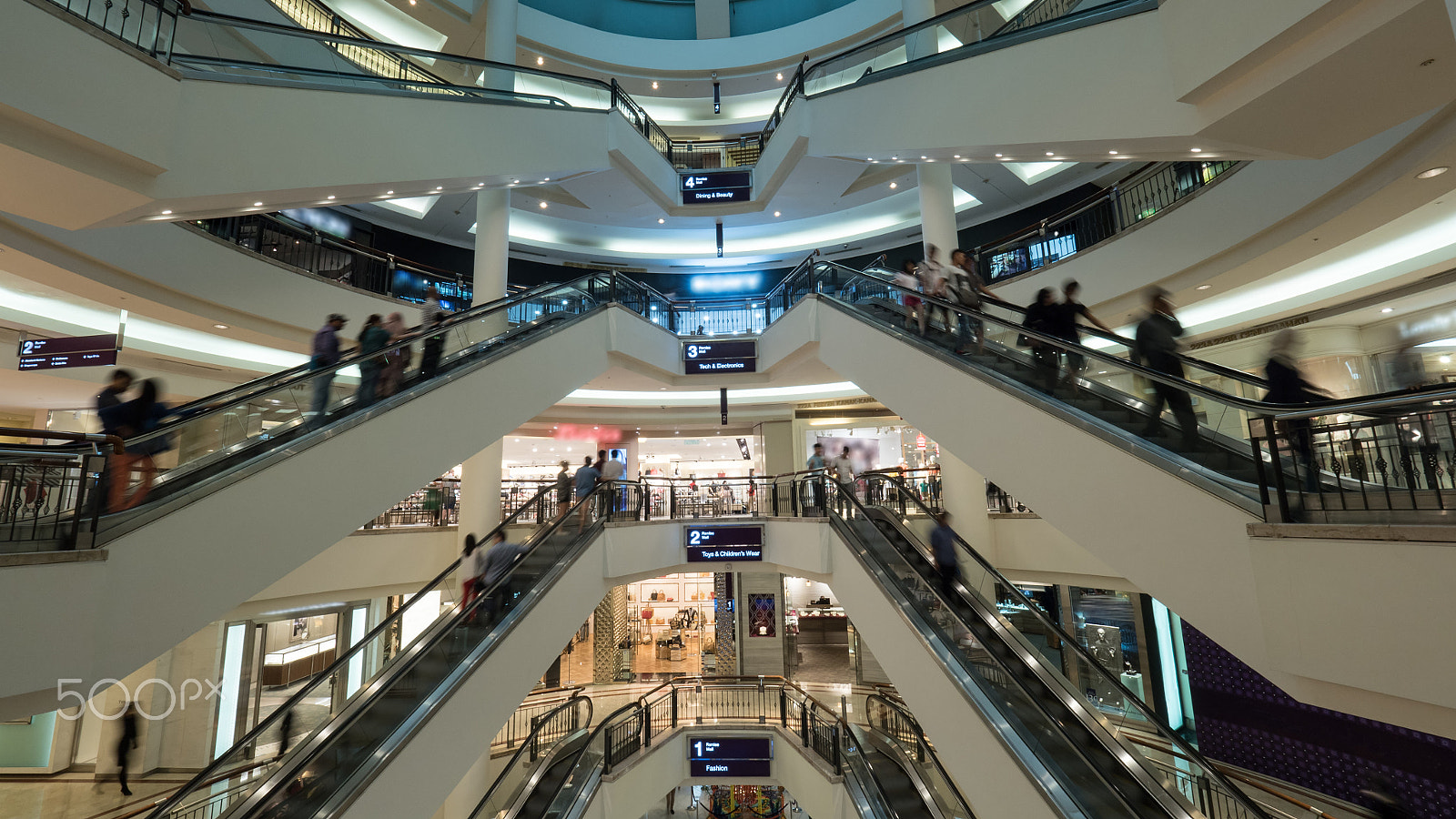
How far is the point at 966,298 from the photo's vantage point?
7.60 m

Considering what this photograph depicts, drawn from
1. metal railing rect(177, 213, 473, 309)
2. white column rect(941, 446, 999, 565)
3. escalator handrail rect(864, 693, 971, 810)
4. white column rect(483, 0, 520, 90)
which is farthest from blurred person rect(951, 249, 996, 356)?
metal railing rect(177, 213, 473, 309)

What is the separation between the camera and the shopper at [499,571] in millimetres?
7336

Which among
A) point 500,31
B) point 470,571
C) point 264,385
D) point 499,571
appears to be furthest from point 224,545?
point 500,31

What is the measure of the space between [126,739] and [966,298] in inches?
548

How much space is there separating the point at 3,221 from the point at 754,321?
11.7 meters

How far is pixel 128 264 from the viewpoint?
7.23 m

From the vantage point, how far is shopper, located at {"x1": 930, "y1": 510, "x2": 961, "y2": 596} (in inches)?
298

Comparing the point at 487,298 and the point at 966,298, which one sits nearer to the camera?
the point at 966,298

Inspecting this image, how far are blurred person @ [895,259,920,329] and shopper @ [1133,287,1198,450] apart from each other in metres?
2.77

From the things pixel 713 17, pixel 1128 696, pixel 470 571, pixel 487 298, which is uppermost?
pixel 713 17

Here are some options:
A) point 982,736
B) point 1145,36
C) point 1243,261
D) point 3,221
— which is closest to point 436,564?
point 3,221

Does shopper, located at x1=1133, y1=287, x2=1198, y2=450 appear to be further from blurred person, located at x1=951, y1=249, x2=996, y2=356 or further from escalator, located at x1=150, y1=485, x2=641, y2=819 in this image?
escalator, located at x1=150, y1=485, x2=641, y2=819

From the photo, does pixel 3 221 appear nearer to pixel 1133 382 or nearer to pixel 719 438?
pixel 1133 382

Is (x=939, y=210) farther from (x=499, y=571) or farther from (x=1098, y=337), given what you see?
(x=499, y=571)
